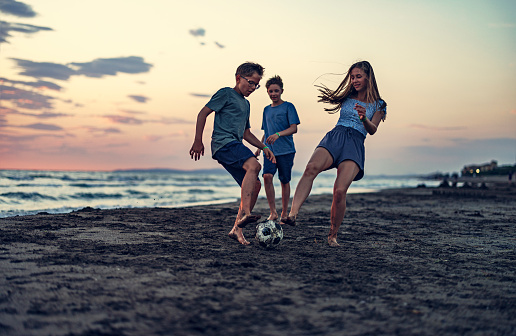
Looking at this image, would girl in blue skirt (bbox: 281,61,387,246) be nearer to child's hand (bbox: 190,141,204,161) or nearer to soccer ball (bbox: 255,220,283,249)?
soccer ball (bbox: 255,220,283,249)

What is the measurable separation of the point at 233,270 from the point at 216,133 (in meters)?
1.89

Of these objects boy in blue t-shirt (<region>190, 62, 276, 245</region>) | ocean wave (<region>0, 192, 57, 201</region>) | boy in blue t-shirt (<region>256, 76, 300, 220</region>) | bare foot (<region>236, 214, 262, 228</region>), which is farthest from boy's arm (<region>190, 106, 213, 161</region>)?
ocean wave (<region>0, 192, 57, 201</region>)

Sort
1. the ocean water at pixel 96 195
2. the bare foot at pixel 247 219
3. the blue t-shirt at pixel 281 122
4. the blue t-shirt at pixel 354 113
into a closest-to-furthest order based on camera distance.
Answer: the bare foot at pixel 247 219 → the blue t-shirt at pixel 354 113 → the blue t-shirt at pixel 281 122 → the ocean water at pixel 96 195

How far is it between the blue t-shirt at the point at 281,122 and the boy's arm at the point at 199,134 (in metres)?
2.19

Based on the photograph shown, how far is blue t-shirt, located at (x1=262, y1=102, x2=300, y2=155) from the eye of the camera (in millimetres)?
6586

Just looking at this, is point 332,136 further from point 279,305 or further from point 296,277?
point 279,305

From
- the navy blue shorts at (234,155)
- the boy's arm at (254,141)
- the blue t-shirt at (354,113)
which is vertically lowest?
the navy blue shorts at (234,155)

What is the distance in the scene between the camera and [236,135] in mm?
4723

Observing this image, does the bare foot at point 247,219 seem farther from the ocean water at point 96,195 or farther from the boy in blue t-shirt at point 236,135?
the ocean water at point 96,195

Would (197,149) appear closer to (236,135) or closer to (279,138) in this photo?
(236,135)

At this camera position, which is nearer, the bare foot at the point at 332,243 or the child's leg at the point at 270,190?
the bare foot at the point at 332,243

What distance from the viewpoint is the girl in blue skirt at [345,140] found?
4.63m

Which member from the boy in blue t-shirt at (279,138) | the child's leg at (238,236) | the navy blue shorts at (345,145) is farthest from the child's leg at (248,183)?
the boy in blue t-shirt at (279,138)

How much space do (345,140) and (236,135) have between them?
117 centimetres
